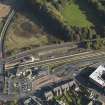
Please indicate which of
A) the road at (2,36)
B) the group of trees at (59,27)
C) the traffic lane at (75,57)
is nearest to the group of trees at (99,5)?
the group of trees at (59,27)

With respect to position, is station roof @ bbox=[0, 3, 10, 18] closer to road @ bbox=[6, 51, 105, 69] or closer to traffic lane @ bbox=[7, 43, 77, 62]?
traffic lane @ bbox=[7, 43, 77, 62]

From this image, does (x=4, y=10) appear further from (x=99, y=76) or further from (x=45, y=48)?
(x=99, y=76)

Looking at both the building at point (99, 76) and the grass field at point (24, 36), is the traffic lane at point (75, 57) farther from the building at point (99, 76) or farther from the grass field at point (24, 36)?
the grass field at point (24, 36)

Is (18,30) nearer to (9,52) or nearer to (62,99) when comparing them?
(9,52)

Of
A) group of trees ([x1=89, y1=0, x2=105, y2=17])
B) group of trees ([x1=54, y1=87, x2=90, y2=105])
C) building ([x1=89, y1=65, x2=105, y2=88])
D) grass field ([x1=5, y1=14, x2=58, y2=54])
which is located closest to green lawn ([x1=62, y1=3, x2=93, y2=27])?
group of trees ([x1=89, y1=0, x2=105, y2=17])

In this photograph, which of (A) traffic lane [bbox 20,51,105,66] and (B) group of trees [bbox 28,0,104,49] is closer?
(A) traffic lane [bbox 20,51,105,66]
